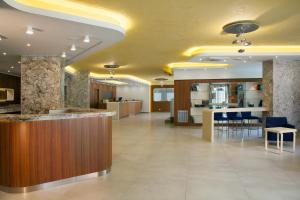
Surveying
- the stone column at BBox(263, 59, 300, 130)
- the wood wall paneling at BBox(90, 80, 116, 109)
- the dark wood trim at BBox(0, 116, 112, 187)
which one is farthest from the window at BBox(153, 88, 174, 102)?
the dark wood trim at BBox(0, 116, 112, 187)

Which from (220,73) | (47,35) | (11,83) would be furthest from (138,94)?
(47,35)

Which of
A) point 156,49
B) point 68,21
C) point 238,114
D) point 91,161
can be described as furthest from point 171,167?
point 238,114

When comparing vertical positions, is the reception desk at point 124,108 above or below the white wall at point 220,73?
below

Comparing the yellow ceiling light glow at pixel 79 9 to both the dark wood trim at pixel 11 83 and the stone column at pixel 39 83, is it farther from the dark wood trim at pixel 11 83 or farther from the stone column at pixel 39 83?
the dark wood trim at pixel 11 83

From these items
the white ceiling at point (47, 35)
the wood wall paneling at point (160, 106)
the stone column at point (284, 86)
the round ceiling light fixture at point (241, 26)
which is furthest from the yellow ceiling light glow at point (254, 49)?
the wood wall paneling at point (160, 106)

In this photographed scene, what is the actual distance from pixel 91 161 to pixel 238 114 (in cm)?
769

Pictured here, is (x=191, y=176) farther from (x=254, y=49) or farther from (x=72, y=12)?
(x=254, y=49)

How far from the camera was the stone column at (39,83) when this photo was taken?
7562 millimetres

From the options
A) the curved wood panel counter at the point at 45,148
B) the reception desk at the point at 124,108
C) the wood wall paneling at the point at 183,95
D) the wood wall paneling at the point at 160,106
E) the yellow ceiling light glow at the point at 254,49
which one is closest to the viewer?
the curved wood panel counter at the point at 45,148

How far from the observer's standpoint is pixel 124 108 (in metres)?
18.0

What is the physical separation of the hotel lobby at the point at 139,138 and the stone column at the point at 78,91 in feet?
14.0

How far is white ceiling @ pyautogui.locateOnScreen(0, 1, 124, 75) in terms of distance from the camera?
4.11 meters

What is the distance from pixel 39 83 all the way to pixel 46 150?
13.3ft

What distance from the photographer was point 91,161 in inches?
183
